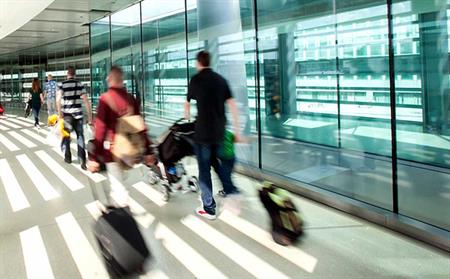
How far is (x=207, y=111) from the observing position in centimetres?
417

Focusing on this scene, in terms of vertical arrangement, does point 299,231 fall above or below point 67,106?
below

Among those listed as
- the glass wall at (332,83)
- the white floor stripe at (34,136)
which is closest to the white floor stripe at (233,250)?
the glass wall at (332,83)

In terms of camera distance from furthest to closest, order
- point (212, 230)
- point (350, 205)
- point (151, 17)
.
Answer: point (151, 17)
point (350, 205)
point (212, 230)

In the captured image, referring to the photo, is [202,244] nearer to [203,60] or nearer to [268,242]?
[268,242]

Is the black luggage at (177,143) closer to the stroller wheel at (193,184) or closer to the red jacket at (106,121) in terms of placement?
the stroller wheel at (193,184)

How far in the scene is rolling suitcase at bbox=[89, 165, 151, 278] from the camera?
3004 millimetres

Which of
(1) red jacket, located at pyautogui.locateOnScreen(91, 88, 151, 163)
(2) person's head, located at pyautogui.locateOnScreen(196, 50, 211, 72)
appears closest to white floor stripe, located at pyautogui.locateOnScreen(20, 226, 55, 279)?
(1) red jacket, located at pyautogui.locateOnScreen(91, 88, 151, 163)

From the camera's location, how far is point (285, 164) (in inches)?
274

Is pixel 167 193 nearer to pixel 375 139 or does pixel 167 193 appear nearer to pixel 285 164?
pixel 285 164

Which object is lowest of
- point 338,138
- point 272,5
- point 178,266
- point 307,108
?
point 178,266

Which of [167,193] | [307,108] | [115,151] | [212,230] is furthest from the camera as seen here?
[307,108]

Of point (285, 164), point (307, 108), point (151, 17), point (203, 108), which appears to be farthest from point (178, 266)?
point (151, 17)

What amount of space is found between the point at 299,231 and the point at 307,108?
558 centimetres

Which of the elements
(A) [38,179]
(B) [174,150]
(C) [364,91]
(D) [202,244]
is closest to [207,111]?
(B) [174,150]
